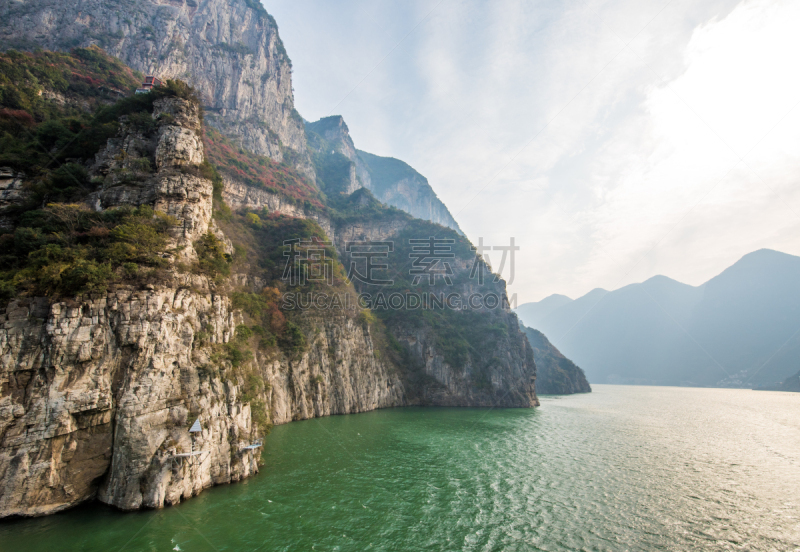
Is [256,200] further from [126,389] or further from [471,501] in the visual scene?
[471,501]

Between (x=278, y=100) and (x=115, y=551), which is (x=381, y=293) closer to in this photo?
(x=115, y=551)

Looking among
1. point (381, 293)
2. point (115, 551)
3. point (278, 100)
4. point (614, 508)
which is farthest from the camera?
point (278, 100)

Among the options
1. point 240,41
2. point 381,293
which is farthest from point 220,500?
→ point 240,41

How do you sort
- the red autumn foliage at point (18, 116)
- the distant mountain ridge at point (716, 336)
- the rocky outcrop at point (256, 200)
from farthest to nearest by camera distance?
the distant mountain ridge at point (716, 336), the rocky outcrop at point (256, 200), the red autumn foliage at point (18, 116)

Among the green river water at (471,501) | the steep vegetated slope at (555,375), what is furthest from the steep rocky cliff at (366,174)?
the green river water at (471,501)

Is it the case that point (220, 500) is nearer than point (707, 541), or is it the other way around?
point (707, 541)

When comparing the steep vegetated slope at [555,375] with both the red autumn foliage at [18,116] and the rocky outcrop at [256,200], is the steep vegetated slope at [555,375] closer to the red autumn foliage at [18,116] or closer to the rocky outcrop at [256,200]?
the rocky outcrop at [256,200]
